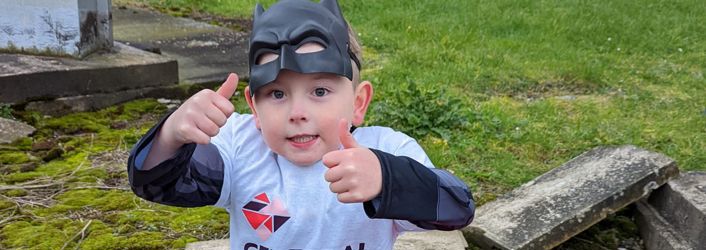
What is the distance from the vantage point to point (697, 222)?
10.5 ft

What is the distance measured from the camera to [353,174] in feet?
4.73

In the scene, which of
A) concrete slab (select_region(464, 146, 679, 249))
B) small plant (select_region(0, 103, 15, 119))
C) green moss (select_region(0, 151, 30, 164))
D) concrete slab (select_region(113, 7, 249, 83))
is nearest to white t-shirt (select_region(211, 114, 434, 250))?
concrete slab (select_region(464, 146, 679, 249))

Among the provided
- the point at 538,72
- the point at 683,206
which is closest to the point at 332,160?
the point at 683,206

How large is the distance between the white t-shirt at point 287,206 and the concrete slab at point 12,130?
2739 millimetres

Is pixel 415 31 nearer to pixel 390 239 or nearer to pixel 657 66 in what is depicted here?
pixel 657 66

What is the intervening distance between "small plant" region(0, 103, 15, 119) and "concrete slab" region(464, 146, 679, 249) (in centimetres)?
271

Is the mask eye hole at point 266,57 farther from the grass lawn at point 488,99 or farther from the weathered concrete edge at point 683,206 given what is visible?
the weathered concrete edge at point 683,206

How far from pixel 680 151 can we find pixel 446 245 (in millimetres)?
1784

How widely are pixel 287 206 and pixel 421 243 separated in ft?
4.77

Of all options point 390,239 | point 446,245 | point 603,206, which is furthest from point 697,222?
point 390,239

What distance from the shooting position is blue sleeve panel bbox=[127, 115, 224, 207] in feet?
5.33

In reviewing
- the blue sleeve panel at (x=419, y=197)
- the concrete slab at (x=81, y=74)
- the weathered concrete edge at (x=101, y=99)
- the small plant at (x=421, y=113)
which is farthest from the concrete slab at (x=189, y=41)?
the blue sleeve panel at (x=419, y=197)

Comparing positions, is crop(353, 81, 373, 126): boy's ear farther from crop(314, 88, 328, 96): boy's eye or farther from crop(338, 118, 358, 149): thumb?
crop(338, 118, 358, 149): thumb

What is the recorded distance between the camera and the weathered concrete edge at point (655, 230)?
3.26 metres
